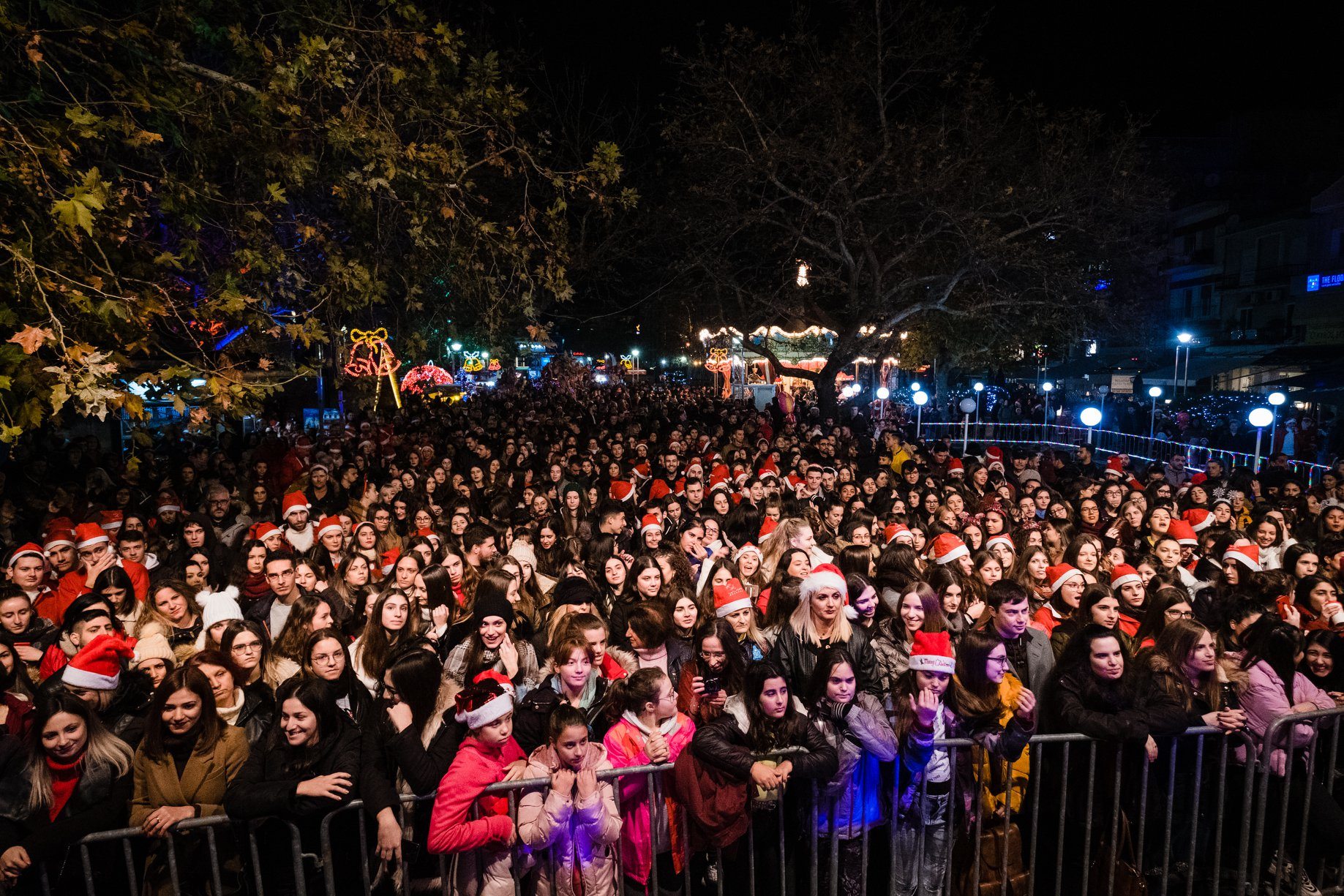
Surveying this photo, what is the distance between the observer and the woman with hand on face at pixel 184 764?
3754 mm

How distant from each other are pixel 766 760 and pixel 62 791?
3098 mm

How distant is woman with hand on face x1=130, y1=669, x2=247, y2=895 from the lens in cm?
375

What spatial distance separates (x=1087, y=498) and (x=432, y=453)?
9899mm

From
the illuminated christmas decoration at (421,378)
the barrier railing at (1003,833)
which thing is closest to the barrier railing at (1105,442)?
the barrier railing at (1003,833)

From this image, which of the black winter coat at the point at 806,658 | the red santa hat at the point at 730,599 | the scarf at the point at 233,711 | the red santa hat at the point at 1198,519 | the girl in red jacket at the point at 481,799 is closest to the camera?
the girl in red jacket at the point at 481,799

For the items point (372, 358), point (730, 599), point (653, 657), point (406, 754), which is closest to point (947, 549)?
point (730, 599)

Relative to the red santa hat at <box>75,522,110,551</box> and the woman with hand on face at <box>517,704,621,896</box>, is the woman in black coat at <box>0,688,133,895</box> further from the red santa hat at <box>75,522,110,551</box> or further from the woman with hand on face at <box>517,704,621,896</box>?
the red santa hat at <box>75,522,110,551</box>

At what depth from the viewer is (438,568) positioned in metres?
6.34

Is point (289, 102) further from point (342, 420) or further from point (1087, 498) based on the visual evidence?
point (342, 420)

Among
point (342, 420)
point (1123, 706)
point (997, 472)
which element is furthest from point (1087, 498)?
point (342, 420)

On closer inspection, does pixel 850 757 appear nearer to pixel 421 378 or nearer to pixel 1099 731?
pixel 1099 731

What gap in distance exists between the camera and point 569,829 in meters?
→ 3.75

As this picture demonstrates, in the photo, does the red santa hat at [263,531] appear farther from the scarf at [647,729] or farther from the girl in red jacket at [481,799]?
the scarf at [647,729]

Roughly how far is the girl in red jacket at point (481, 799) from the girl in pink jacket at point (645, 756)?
0.50 metres
